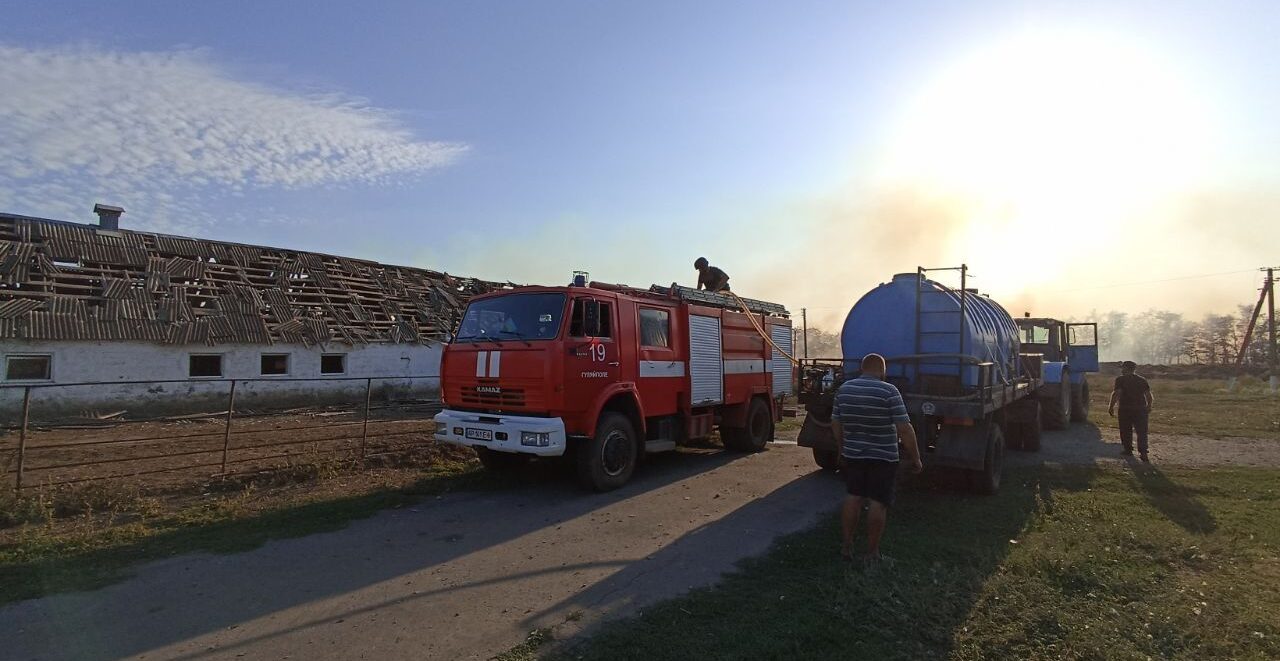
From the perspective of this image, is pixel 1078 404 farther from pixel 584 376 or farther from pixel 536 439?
pixel 536 439

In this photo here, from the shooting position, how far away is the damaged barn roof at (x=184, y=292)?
15781 mm

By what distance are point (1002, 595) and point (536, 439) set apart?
494 cm

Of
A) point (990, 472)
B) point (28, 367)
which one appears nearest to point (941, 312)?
point (990, 472)

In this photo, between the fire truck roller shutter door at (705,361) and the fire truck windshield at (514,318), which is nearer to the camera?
the fire truck windshield at (514,318)

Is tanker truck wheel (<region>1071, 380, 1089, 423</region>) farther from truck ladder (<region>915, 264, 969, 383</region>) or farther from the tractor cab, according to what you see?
truck ladder (<region>915, 264, 969, 383</region>)

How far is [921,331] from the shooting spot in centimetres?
875

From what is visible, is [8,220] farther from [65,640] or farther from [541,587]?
[541,587]

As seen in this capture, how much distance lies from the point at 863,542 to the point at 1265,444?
39.4 feet

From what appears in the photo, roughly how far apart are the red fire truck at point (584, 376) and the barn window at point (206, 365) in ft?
41.7

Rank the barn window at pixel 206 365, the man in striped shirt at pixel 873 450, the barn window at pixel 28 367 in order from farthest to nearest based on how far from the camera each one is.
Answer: the barn window at pixel 206 365 → the barn window at pixel 28 367 → the man in striped shirt at pixel 873 450

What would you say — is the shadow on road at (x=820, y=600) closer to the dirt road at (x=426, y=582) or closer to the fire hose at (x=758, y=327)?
the dirt road at (x=426, y=582)

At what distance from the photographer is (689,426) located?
10.2 m

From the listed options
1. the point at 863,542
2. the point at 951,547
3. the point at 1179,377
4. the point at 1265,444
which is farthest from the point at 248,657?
the point at 1179,377

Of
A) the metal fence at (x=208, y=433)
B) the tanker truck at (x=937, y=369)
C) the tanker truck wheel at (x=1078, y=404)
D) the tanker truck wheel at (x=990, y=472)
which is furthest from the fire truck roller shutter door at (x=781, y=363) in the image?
the tanker truck wheel at (x=1078, y=404)
